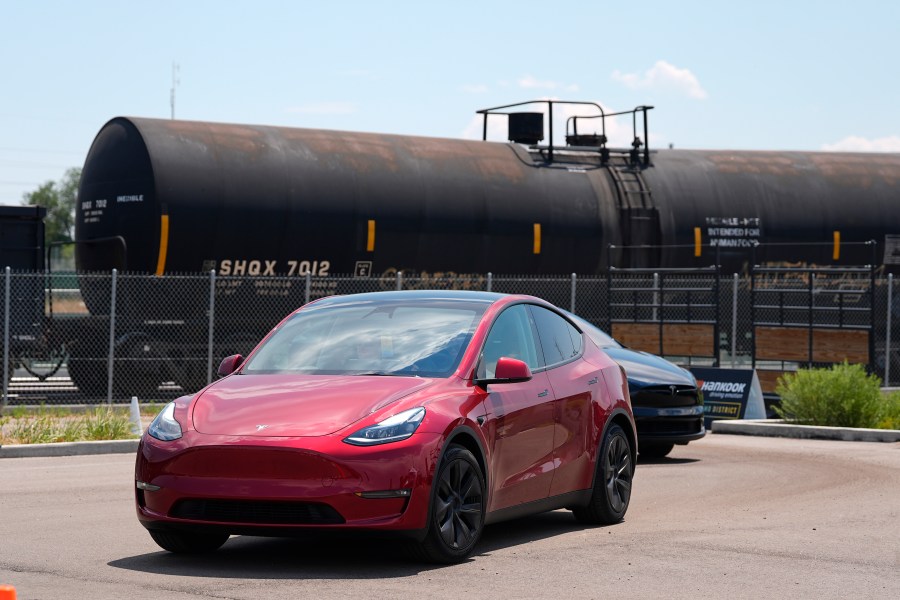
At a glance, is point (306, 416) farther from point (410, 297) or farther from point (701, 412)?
point (701, 412)

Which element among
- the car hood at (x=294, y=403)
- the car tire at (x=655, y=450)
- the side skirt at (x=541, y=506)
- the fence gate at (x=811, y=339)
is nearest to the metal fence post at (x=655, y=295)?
the fence gate at (x=811, y=339)

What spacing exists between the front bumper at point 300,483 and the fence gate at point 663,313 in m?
14.1

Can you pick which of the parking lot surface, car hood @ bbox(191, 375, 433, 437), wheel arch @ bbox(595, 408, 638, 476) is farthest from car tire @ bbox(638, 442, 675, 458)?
car hood @ bbox(191, 375, 433, 437)

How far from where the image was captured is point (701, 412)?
1502 centimetres

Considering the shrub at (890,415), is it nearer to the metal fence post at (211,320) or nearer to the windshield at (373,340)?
the metal fence post at (211,320)

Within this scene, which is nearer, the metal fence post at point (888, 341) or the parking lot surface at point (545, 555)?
the parking lot surface at point (545, 555)

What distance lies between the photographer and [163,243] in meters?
22.0

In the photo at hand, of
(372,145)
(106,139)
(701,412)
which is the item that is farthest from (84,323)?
(701,412)

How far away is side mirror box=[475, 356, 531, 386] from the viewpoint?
8477mm

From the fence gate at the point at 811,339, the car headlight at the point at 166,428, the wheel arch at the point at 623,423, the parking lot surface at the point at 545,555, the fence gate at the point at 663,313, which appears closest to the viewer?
the parking lot surface at the point at 545,555

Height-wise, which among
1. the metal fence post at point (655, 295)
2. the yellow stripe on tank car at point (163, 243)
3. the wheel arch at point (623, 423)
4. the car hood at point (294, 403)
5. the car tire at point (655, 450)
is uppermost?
the yellow stripe on tank car at point (163, 243)

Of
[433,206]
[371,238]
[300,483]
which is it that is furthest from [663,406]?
[433,206]

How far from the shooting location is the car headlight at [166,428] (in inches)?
317

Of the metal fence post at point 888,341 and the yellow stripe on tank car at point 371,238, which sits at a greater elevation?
the yellow stripe on tank car at point 371,238
